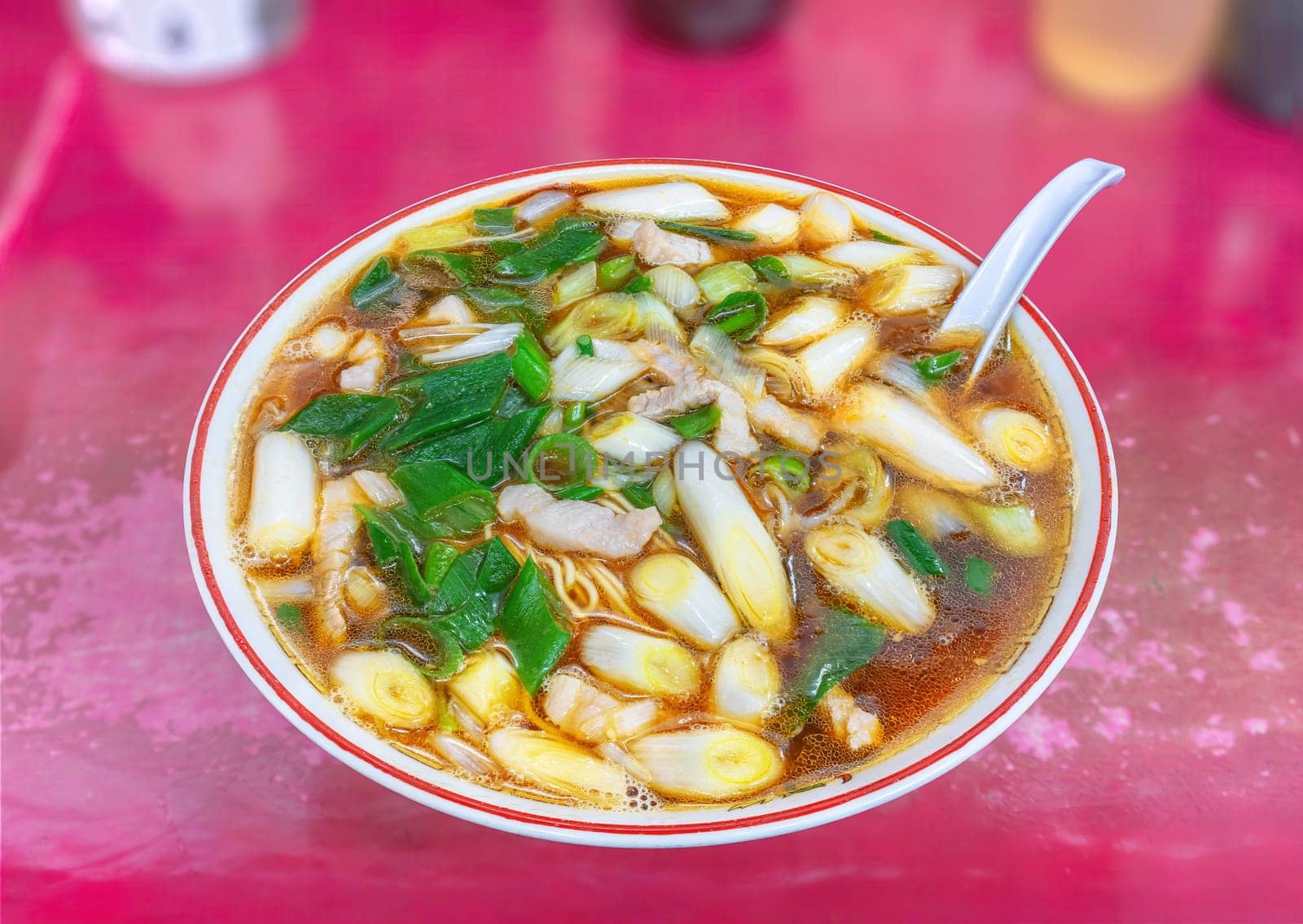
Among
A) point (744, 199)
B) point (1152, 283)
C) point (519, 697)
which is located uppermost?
point (744, 199)

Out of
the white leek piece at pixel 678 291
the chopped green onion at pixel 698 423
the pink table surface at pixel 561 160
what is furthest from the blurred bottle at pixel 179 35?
the chopped green onion at pixel 698 423

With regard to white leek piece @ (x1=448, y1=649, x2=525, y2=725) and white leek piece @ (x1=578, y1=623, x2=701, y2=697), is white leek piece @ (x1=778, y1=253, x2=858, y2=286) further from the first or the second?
white leek piece @ (x1=448, y1=649, x2=525, y2=725)

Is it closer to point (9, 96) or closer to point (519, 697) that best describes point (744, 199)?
point (519, 697)

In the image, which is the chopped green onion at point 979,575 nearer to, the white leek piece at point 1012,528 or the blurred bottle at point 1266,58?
the white leek piece at point 1012,528

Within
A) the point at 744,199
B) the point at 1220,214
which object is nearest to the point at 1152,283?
the point at 1220,214

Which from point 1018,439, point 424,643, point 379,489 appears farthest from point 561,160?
point 424,643

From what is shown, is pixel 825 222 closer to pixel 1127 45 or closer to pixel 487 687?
pixel 487 687

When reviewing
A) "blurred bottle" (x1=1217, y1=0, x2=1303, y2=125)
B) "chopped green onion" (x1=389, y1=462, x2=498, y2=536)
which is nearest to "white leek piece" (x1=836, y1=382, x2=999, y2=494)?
"chopped green onion" (x1=389, y1=462, x2=498, y2=536)
